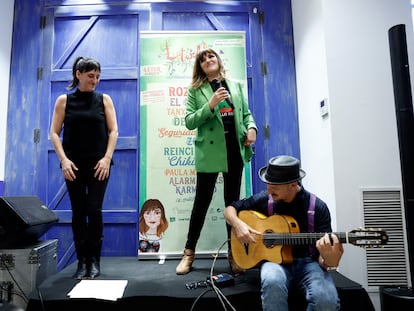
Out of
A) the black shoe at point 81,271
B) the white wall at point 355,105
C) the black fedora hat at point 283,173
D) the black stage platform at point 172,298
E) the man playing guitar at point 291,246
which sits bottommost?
the black stage platform at point 172,298

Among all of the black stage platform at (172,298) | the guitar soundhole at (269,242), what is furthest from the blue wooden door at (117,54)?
the guitar soundhole at (269,242)

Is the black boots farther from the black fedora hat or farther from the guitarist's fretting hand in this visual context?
the guitarist's fretting hand

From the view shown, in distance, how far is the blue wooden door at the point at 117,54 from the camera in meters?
3.22

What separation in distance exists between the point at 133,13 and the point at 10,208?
2339 mm

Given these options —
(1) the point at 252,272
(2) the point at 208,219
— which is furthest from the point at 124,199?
(1) the point at 252,272

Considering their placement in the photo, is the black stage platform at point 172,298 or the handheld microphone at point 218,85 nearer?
the black stage platform at point 172,298

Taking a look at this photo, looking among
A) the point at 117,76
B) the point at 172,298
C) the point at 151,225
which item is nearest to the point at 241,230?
the point at 172,298

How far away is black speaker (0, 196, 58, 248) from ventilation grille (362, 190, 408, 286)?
8.08 ft

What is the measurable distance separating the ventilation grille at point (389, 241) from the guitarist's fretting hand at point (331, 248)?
0.83 metres

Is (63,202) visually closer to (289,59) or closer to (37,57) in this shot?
(37,57)

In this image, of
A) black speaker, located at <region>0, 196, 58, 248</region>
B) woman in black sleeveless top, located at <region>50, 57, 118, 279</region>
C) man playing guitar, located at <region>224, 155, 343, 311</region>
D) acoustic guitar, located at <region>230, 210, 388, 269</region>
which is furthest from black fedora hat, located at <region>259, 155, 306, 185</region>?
black speaker, located at <region>0, 196, 58, 248</region>

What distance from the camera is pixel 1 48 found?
3.22 m

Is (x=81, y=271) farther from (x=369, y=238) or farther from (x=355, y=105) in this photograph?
(x=355, y=105)

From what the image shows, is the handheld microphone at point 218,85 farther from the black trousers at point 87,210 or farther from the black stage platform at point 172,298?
the black stage platform at point 172,298
